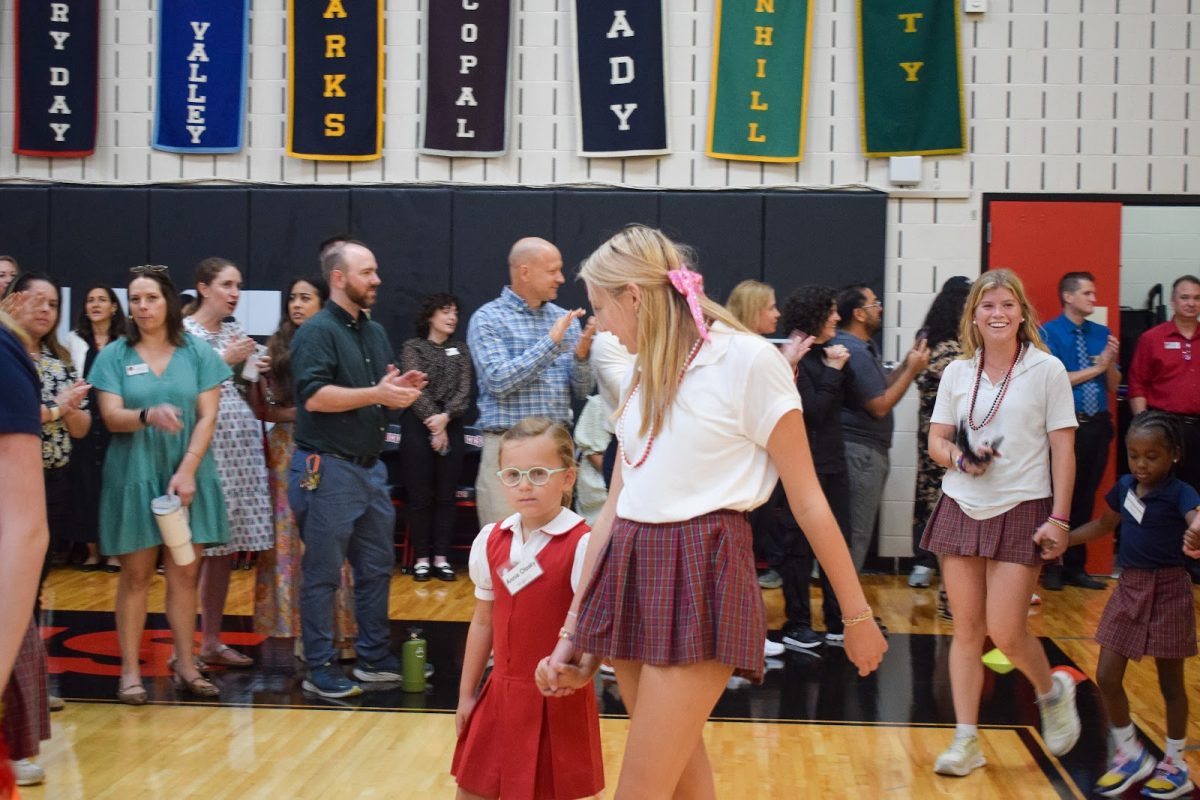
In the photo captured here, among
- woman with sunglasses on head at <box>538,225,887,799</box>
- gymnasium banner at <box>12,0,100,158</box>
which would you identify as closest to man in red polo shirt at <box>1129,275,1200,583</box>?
woman with sunglasses on head at <box>538,225,887,799</box>

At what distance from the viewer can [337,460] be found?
4.80 metres

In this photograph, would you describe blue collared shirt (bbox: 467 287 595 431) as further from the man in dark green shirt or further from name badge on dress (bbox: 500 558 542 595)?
name badge on dress (bbox: 500 558 542 595)

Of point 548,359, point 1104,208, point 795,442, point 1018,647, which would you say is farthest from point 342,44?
point 795,442

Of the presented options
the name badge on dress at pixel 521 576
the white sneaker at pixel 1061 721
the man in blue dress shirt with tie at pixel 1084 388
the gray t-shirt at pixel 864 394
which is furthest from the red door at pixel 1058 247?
the name badge on dress at pixel 521 576

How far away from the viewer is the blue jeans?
15.7 ft

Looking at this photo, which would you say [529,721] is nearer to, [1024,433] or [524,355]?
[1024,433]

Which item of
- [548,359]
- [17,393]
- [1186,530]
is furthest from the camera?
[548,359]

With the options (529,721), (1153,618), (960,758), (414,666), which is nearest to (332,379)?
(414,666)

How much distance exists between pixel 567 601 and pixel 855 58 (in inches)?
240

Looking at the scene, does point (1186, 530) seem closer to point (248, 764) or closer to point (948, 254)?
point (248, 764)

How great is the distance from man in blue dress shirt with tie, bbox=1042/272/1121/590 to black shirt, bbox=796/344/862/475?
233 cm

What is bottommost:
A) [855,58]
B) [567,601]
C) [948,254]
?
[567,601]

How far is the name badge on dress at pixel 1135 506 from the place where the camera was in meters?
3.97

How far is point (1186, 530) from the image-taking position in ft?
12.5
